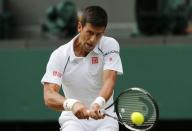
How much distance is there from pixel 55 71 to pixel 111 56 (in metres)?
0.54

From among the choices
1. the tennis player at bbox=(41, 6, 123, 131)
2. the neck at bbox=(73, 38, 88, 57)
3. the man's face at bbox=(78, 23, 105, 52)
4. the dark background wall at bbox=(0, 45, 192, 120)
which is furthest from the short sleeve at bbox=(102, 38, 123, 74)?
the dark background wall at bbox=(0, 45, 192, 120)

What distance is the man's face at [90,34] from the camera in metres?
6.29

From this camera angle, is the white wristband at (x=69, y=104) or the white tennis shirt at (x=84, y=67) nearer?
the white wristband at (x=69, y=104)

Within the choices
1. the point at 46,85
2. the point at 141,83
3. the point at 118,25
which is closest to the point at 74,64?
the point at 46,85

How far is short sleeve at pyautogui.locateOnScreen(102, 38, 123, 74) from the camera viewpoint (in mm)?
6668

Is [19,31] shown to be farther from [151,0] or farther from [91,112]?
[91,112]

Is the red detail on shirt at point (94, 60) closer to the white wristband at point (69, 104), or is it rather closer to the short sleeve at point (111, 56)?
the short sleeve at point (111, 56)

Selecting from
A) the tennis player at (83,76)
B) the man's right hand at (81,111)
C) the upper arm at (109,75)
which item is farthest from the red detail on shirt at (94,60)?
the man's right hand at (81,111)

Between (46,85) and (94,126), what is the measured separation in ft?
1.90

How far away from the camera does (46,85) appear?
21.7 ft

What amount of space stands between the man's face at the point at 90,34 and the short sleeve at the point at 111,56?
12.4 inches

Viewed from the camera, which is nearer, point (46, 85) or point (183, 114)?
point (46, 85)

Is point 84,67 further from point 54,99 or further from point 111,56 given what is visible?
point 54,99

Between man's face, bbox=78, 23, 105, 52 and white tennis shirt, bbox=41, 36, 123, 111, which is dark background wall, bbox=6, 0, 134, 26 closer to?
white tennis shirt, bbox=41, 36, 123, 111
